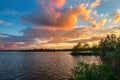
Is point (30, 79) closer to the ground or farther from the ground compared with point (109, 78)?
closer to the ground

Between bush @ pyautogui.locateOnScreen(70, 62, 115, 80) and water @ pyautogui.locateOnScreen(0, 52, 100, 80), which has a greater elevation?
bush @ pyautogui.locateOnScreen(70, 62, 115, 80)

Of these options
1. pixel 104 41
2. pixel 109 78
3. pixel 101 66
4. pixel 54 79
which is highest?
pixel 104 41

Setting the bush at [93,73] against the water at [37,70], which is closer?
the bush at [93,73]

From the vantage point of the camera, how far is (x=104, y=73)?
85.8ft

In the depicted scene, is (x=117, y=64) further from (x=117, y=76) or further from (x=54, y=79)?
(x=54, y=79)

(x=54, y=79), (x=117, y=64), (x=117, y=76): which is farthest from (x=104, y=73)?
(x=54, y=79)

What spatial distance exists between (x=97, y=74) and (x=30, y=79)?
111 feet

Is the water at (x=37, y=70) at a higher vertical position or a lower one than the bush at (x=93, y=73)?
lower

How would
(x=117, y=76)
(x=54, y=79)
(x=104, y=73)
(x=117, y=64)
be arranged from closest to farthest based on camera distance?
(x=104, y=73)
(x=117, y=76)
(x=117, y=64)
(x=54, y=79)

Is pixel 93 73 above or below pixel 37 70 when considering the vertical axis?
above

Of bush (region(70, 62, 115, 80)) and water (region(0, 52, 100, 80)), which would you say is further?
water (region(0, 52, 100, 80))

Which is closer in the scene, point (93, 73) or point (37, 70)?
point (93, 73)

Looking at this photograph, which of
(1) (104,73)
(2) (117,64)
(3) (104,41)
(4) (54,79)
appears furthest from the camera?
(3) (104,41)

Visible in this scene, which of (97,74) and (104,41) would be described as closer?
(97,74)
